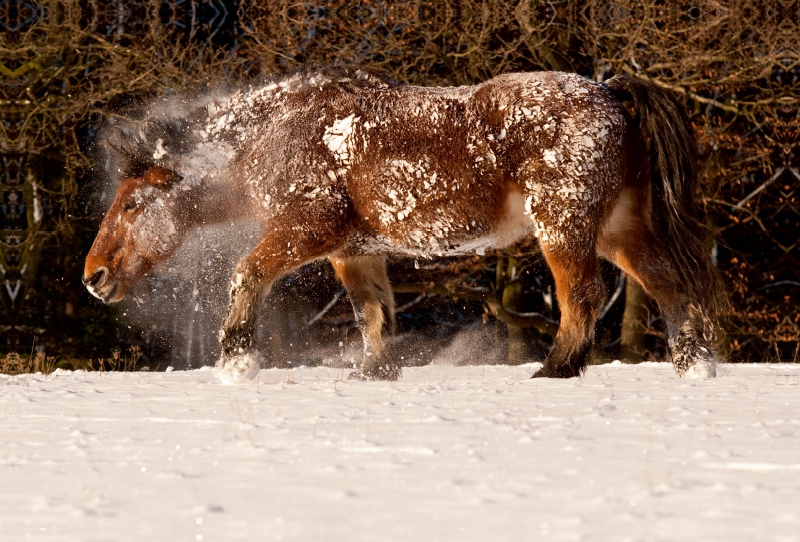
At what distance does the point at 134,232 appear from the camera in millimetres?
7652

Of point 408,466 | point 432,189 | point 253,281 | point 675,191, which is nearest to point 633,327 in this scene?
point 675,191

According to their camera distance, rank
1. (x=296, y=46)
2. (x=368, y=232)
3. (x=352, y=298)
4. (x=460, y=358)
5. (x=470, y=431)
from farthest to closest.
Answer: (x=460, y=358)
(x=296, y=46)
(x=352, y=298)
(x=368, y=232)
(x=470, y=431)

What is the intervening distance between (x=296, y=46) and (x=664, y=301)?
619cm

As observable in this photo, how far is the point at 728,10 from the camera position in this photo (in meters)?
10.9

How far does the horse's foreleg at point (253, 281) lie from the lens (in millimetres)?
6953

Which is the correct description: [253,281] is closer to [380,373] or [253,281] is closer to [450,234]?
[380,373]

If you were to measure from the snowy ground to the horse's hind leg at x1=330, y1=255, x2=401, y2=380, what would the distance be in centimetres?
154

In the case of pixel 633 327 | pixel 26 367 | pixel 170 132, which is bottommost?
pixel 26 367

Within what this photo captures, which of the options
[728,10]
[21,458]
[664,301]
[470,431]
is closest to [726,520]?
[470,431]

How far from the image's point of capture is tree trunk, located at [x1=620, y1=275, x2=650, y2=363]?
12211mm

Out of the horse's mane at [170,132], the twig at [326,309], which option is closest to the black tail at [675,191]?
the horse's mane at [170,132]

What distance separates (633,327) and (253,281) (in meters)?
6.65

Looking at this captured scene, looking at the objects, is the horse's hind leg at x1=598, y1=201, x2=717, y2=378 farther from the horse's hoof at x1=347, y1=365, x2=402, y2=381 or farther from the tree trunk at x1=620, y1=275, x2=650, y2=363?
the tree trunk at x1=620, y1=275, x2=650, y2=363

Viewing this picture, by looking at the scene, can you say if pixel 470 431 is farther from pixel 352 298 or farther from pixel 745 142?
pixel 745 142
